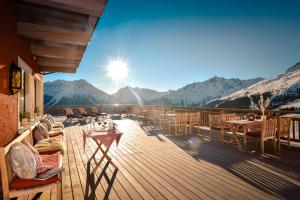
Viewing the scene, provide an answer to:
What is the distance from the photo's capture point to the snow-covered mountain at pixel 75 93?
292 ft

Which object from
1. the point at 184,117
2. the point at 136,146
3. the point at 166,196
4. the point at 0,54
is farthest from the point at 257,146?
the point at 0,54

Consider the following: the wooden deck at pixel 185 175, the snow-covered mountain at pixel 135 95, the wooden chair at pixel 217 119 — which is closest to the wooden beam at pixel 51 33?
the wooden deck at pixel 185 175

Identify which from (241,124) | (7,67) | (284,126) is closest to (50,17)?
(7,67)

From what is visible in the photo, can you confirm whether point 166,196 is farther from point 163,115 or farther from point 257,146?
point 163,115

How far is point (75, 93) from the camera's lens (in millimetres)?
93625

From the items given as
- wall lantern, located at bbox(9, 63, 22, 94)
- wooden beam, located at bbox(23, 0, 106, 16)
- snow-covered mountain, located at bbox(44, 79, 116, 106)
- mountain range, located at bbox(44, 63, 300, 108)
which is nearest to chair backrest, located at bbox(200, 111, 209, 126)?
wooden beam, located at bbox(23, 0, 106, 16)

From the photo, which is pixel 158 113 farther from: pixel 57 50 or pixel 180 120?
pixel 57 50

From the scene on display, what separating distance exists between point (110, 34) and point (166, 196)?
9.94 metres

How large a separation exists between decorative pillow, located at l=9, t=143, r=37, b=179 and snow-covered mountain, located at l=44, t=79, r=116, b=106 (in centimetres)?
9286

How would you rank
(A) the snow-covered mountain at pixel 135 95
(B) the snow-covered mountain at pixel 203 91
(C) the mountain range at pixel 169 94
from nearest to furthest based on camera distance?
(C) the mountain range at pixel 169 94 < (A) the snow-covered mountain at pixel 135 95 < (B) the snow-covered mountain at pixel 203 91

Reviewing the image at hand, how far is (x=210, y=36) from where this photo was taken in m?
14.4

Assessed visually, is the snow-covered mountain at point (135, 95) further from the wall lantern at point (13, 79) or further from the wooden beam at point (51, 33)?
the wall lantern at point (13, 79)

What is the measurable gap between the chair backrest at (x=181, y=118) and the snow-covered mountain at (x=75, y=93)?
88.2 metres

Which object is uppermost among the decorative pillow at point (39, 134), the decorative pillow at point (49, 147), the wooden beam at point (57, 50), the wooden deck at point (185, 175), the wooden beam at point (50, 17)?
the wooden beam at point (50, 17)
